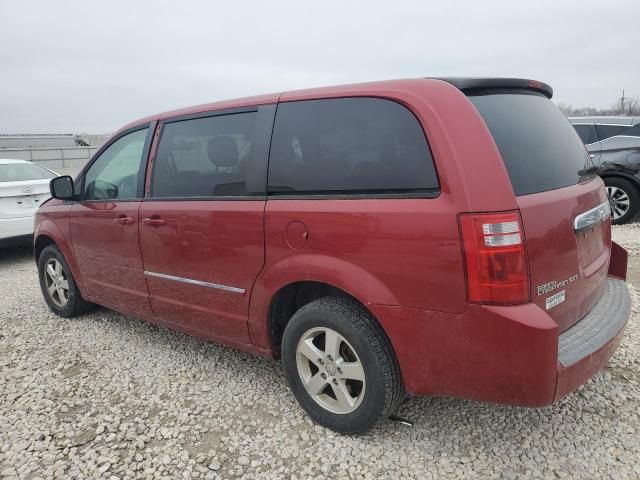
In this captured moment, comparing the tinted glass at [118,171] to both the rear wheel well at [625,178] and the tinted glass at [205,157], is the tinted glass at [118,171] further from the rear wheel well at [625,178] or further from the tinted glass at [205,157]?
the rear wheel well at [625,178]

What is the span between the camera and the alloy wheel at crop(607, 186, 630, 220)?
295 inches

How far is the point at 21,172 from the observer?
7480 mm

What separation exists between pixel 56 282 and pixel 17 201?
3.10 metres

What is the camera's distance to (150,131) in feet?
11.6

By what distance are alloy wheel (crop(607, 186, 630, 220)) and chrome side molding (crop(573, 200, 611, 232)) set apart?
5.62 metres

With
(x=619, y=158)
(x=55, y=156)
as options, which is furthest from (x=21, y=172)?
(x=55, y=156)

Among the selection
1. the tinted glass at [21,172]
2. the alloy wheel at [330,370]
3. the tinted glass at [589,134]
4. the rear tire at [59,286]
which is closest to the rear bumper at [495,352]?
the alloy wheel at [330,370]

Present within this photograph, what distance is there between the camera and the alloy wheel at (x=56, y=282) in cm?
452

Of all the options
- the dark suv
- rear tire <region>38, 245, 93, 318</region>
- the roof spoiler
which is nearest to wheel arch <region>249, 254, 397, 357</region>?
the roof spoiler

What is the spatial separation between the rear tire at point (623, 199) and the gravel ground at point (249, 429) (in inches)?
183

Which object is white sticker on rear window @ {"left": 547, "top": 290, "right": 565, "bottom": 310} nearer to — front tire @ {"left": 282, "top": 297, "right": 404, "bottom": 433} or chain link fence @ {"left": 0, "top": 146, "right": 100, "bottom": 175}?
front tire @ {"left": 282, "top": 297, "right": 404, "bottom": 433}

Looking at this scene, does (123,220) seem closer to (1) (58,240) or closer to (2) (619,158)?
(1) (58,240)

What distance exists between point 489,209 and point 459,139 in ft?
1.11

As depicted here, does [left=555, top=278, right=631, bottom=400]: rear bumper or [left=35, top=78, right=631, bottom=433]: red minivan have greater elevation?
[left=35, top=78, right=631, bottom=433]: red minivan
